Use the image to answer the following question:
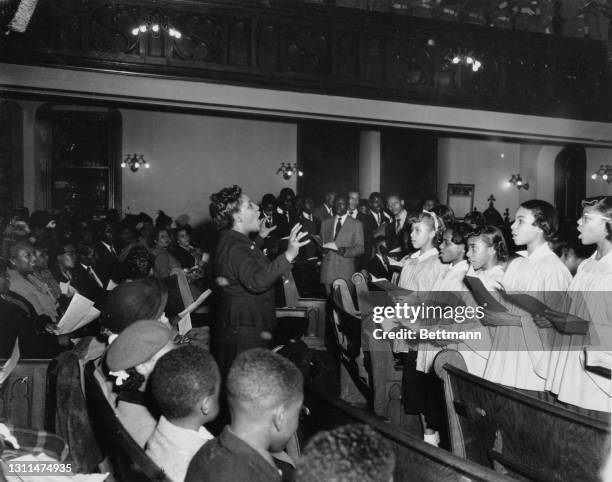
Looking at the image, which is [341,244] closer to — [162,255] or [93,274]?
[162,255]

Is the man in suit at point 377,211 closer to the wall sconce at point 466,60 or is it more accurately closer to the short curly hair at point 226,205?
the wall sconce at point 466,60

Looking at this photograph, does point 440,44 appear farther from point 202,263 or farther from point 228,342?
point 228,342

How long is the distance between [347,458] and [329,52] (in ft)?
25.4

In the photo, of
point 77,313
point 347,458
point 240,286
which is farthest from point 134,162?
point 347,458

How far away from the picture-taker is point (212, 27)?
7.94 metres

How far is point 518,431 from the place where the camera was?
7.40 ft

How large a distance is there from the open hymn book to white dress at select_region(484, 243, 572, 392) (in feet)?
8.36

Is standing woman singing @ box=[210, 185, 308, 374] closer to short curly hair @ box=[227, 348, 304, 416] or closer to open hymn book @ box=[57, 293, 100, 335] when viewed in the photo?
open hymn book @ box=[57, 293, 100, 335]

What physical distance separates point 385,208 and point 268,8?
15.0ft

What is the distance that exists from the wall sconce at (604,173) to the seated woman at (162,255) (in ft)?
35.4

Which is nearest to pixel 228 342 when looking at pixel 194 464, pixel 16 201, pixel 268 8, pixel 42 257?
pixel 194 464

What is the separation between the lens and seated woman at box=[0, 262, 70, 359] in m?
3.53

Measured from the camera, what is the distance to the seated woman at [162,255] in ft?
22.5

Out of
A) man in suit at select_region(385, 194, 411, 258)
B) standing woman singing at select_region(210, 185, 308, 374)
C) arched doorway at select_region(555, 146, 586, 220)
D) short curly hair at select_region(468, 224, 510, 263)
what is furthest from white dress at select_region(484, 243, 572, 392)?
arched doorway at select_region(555, 146, 586, 220)
